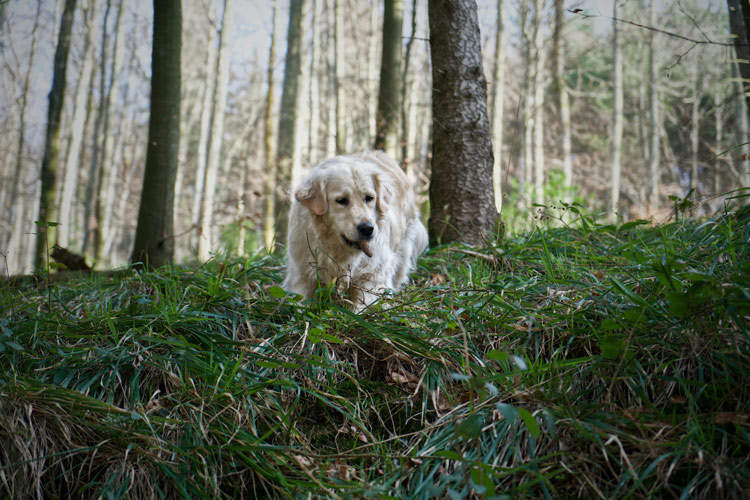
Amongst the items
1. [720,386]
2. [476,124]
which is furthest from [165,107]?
[720,386]

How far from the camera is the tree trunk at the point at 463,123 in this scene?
4.30 meters

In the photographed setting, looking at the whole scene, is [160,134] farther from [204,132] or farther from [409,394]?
[204,132]

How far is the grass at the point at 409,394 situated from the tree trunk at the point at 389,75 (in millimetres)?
4841

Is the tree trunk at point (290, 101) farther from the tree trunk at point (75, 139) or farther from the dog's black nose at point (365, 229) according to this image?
the dog's black nose at point (365, 229)

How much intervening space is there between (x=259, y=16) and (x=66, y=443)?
15573mm

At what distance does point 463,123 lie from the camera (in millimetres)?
4309

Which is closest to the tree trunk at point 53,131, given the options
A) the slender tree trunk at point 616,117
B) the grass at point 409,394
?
the grass at point 409,394

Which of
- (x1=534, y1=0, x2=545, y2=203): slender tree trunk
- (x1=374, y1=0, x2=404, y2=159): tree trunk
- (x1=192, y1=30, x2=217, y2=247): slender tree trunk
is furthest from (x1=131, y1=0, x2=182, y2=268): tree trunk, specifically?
(x1=534, y1=0, x2=545, y2=203): slender tree trunk

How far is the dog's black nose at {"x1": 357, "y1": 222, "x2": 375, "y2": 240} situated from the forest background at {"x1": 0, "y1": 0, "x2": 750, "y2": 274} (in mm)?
1841

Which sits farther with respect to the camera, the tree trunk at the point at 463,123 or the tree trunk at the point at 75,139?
the tree trunk at the point at 75,139

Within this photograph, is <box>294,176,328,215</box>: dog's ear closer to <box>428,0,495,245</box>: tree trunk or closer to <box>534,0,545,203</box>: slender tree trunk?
<box>428,0,495,245</box>: tree trunk

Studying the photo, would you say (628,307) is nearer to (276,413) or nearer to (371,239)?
(276,413)

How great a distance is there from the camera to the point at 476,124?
14.2ft

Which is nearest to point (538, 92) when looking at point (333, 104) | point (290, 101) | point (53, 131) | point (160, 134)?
point (333, 104)
